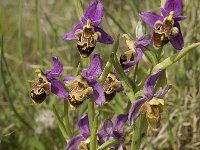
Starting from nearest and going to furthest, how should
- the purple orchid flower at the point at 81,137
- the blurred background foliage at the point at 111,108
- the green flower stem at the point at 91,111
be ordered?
the green flower stem at the point at 91,111
the purple orchid flower at the point at 81,137
the blurred background foliage at the point at 111,108

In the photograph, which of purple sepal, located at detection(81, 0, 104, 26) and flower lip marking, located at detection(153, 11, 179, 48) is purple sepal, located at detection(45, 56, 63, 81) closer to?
purple sepal, located at detection(81, 0, 104, 26)

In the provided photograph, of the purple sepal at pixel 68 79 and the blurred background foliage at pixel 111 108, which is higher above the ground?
the purple sepal at pixel 68 79

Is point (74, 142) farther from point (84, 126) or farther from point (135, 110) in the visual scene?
point (135, 110)

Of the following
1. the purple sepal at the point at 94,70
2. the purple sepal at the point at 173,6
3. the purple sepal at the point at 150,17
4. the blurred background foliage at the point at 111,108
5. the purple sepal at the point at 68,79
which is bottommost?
the blurred background foliage at the point at 111,108

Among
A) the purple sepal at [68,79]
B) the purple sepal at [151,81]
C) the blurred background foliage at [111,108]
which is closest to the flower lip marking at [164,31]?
the purple sepal at [151,81]

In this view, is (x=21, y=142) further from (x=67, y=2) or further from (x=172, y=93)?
(x=67, y=2)

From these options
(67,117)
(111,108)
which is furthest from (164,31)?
(111,108)

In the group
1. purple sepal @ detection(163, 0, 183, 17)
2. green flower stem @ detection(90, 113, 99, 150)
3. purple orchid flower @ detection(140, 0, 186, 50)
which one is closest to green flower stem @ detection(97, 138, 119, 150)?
green flower stem @ detection(90, 113, 99, 150)

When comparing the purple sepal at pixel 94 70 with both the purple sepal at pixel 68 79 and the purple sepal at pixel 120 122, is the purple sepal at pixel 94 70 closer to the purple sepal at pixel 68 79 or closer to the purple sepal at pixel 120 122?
the purple sepal at pixel 68 79
